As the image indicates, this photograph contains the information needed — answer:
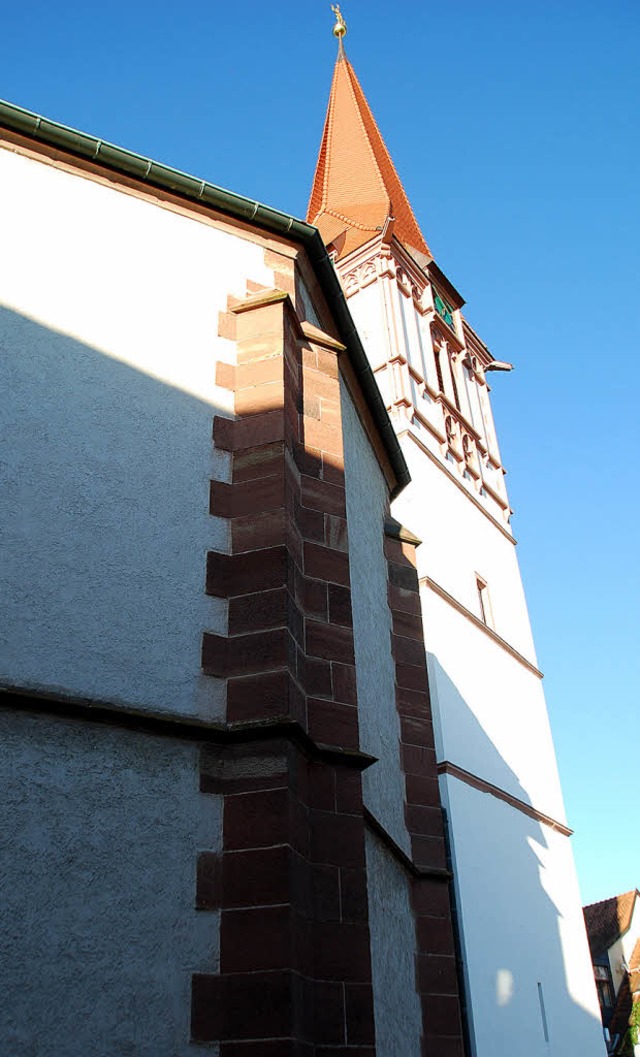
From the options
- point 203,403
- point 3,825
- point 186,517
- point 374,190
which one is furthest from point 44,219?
point 374,190

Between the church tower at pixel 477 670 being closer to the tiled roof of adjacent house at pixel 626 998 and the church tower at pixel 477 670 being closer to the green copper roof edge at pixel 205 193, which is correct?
the green copper roof edge at pixel 205 193

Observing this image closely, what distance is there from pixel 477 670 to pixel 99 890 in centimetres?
1060

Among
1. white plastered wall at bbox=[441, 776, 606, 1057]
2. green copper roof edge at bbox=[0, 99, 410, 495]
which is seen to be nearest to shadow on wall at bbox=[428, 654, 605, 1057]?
white plastered wall at bbox=[441, 776, 606, 1057]

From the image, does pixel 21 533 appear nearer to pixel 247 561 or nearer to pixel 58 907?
pixel 247 561

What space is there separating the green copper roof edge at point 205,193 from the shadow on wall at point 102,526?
143 centimetres

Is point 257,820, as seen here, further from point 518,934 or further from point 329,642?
point 518,934

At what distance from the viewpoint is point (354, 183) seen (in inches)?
947

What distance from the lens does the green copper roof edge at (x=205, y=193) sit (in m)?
6.01

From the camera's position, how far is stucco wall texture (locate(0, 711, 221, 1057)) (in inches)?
142

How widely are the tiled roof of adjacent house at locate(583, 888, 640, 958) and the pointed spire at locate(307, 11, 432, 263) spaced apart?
2380cm

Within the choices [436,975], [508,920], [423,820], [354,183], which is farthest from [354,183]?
[436,975]

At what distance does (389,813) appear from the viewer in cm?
598

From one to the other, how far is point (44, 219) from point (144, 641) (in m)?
2.76

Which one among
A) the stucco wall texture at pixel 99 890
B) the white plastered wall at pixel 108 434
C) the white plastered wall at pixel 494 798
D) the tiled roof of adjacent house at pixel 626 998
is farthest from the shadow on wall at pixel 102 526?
the tiled roof of adjacent house at pixel 626 998
